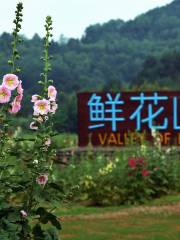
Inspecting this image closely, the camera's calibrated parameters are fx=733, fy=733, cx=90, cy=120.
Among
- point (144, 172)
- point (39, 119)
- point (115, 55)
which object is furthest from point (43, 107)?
point (115, 55)

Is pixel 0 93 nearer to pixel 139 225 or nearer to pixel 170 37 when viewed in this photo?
pixel 139 225

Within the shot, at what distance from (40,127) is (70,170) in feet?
30.7

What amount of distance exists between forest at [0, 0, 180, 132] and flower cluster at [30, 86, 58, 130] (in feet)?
122

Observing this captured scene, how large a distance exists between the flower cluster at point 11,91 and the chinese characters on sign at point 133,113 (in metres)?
13.5

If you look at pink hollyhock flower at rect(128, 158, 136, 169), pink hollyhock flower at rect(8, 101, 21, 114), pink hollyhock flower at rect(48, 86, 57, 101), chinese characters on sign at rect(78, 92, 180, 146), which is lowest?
pink hollyhock flower at rect(128, 158, 136, 169)

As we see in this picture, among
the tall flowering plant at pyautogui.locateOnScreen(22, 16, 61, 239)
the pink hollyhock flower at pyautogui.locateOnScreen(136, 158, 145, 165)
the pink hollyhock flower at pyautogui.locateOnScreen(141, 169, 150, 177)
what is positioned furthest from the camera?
the pink hollyhock flower at pyautogui.locateOnScreen(136, 158, 145, 165)

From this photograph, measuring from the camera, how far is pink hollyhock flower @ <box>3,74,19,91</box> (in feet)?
16.9

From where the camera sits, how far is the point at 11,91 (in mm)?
5234

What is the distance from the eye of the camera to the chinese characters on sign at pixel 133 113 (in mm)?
18750

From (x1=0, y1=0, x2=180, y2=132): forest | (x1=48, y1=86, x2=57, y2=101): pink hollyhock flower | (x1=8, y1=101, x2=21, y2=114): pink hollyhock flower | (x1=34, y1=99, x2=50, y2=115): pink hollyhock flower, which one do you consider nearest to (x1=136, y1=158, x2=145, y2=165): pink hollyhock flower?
(x1=48, y1=86, x2=57, y2=101): pink hollyhock flower

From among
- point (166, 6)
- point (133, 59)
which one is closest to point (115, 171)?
point (133, 59)

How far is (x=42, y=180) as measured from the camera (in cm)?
536

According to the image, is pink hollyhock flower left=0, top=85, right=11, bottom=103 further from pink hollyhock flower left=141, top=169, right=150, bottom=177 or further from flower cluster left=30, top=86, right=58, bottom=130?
pink hollyhock flower left=141, top=169, right=150, bottom=177

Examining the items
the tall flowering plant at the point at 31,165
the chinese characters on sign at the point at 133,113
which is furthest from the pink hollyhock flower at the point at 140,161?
the tall flowering plant at the point at 31,165
